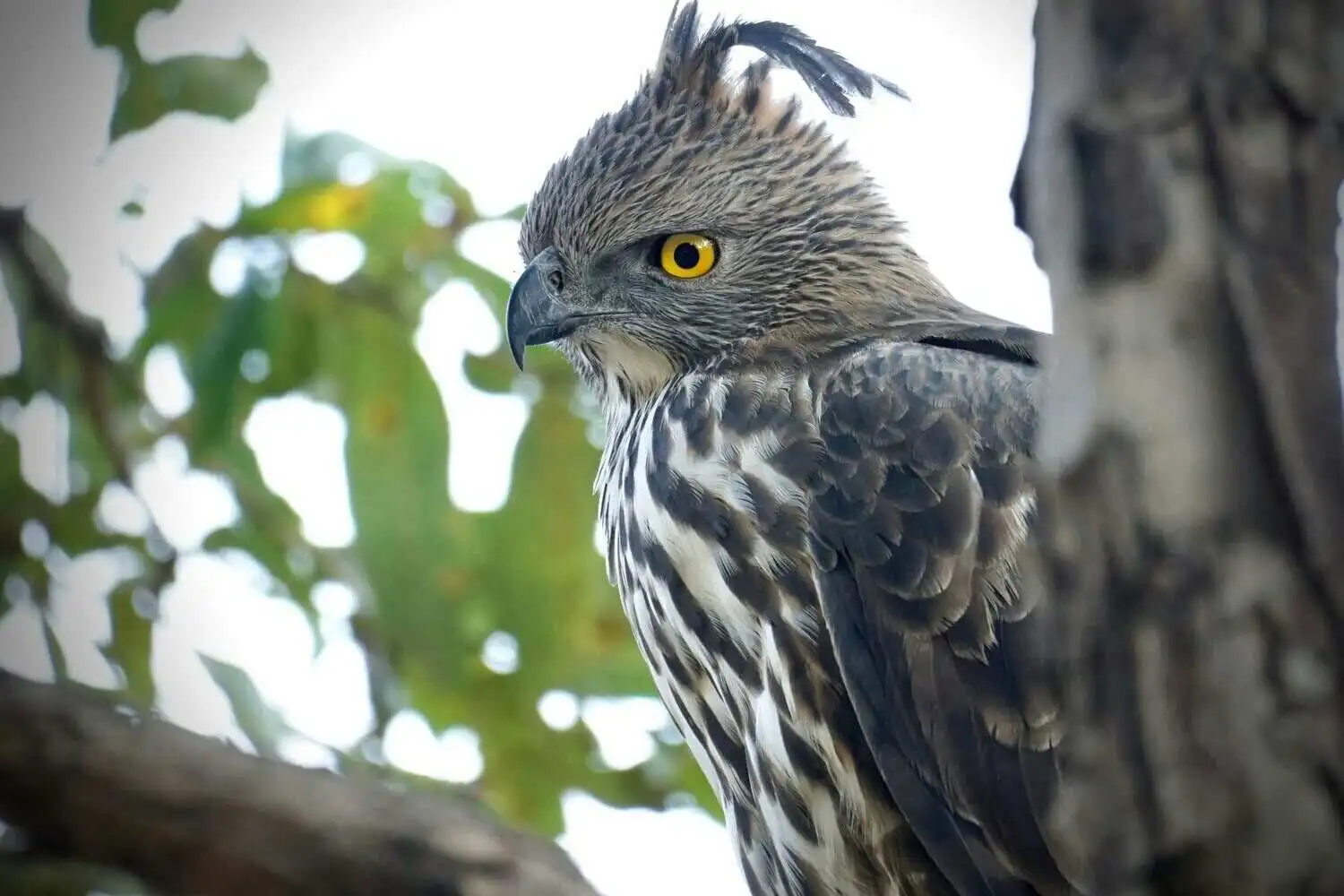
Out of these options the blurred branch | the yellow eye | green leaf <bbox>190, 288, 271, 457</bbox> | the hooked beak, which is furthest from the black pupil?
the blurred branch

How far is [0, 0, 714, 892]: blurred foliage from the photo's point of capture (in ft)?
12.5

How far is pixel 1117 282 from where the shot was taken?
3.82 ft

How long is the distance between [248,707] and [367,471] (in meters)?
0.67

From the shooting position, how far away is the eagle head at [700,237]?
145 inches

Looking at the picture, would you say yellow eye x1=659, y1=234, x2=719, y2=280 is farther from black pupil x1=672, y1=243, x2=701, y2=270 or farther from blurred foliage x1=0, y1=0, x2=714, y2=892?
blurred foliage x1=0, y1=0, x2=714, y2=892

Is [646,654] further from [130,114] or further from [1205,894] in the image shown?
[1205,894]

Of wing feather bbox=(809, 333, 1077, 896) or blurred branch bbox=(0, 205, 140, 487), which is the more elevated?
blurred branch bbox=(0, 205, 140, 487)

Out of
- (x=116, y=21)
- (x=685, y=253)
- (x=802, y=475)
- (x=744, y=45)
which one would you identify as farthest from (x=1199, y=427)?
(x=116, y=21)

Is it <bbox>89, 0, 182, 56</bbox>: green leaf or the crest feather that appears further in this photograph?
the crest feather

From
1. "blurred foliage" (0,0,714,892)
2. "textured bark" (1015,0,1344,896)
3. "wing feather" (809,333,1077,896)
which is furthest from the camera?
"blurred foliage" (0,0,714,892)

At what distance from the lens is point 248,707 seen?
11.8ft

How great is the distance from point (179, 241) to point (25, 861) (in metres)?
1.70

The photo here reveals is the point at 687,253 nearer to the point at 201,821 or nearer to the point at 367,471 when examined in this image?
the point at 367,471

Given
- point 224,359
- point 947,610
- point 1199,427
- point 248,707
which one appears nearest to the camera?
point 1199,427
